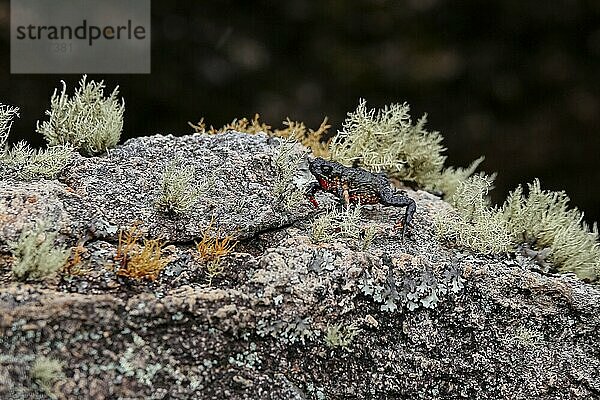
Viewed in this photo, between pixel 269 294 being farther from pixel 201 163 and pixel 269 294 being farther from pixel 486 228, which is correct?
pixel 486 228

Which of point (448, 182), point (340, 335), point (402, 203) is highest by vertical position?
point (448, 182)

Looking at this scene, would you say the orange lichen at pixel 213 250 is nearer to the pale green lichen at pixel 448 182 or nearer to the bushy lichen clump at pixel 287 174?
the bushy lichen clump at pixel 287 174

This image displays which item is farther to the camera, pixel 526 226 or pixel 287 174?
pixel 526 226

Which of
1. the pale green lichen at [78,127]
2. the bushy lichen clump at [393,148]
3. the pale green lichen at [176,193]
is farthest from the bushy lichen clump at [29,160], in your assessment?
the bushy lichen clump at [393,148]

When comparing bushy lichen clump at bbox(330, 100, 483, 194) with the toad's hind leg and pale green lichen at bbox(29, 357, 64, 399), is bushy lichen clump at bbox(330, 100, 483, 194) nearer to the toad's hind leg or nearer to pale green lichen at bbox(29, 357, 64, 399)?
the toad's hind leg

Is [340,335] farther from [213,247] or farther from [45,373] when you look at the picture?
[45,373]

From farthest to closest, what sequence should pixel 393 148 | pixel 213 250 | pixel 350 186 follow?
1. pixel 393 148
2. pixel 350 186
3. pixel 213 250

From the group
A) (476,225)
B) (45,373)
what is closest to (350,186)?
(476,225)
